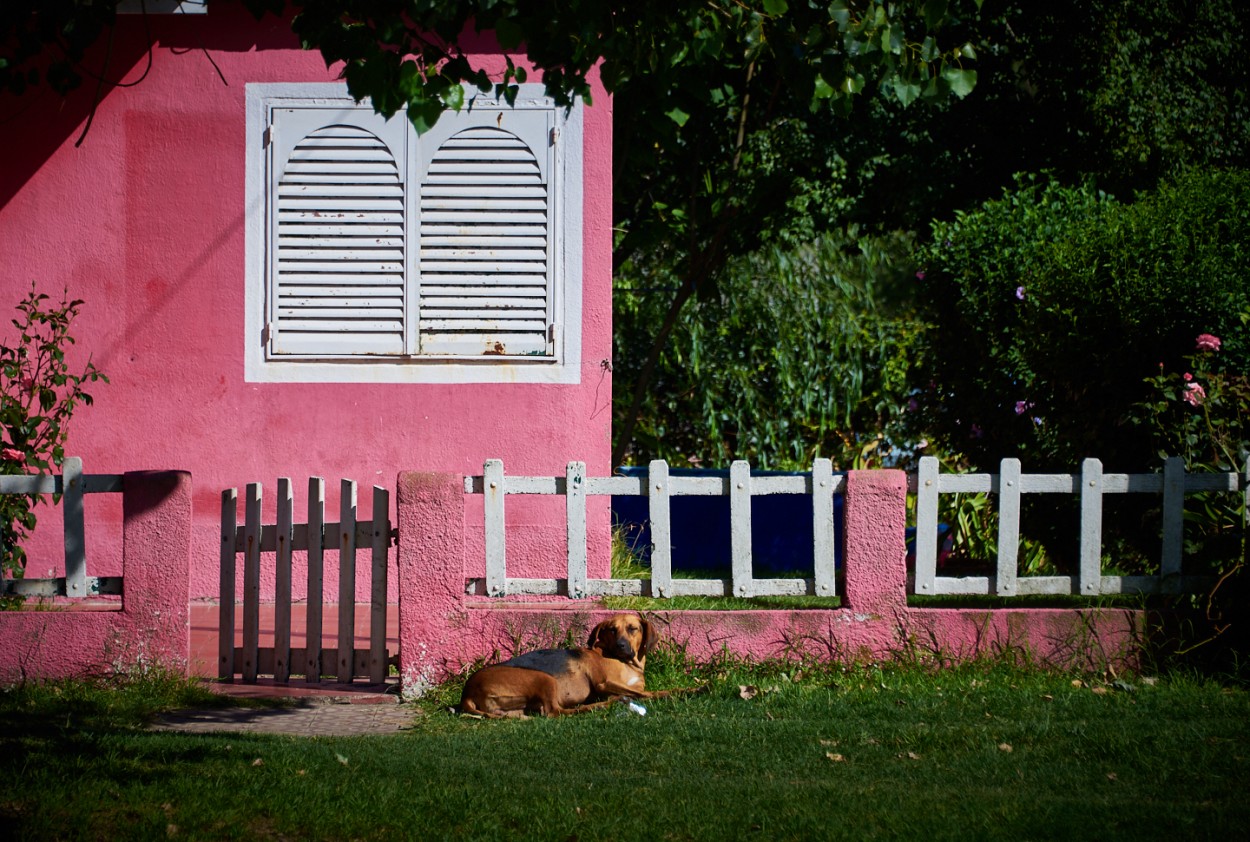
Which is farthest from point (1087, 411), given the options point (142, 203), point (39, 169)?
point (39, 169)

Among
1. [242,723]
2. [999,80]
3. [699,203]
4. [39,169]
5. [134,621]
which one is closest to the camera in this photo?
[242,723]

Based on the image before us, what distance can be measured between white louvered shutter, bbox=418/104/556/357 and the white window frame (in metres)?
0.07

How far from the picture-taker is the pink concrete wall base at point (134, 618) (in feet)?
20.5

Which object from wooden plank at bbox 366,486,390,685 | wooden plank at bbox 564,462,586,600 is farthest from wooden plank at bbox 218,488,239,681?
wooden plank at bbox 564,462,586,600

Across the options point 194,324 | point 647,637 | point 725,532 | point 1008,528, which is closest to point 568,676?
point 647,637

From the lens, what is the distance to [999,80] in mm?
14414

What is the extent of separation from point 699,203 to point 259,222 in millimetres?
4623

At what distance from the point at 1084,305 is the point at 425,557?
164 inches

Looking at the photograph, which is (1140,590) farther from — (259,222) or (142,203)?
(142,203)

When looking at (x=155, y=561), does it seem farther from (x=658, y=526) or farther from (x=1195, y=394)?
(x=1195, y=394)

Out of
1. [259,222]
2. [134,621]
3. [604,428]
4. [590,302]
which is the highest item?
[259,222]

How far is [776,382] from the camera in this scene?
12.9 metres

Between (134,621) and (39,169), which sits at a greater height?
(39,169)

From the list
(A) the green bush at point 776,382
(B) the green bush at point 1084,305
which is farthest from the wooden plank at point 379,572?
(A) the green bush at point 776,382
